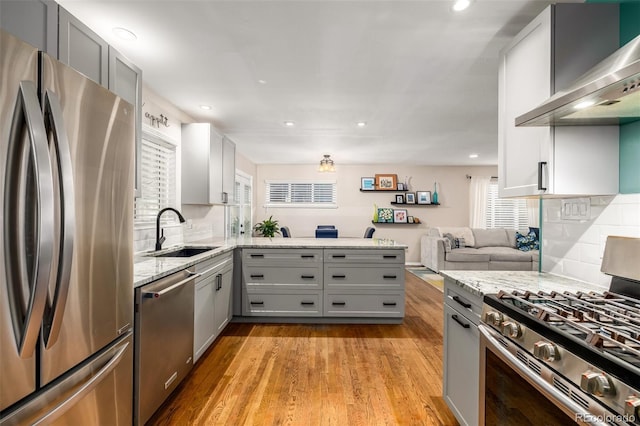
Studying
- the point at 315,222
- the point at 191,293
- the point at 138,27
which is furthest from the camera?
the point at 315,222

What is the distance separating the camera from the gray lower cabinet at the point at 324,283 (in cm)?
353

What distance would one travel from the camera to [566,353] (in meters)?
0.94

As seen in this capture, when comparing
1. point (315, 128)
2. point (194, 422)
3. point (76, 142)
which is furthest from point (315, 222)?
point (76, 142)

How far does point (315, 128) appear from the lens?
174 inches

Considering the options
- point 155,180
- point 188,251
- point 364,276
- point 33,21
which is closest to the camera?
point 33,21

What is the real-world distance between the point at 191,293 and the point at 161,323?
0.45 m

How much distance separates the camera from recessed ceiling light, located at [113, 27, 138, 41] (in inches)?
80.8

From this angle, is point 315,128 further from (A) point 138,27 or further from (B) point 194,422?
(B) point 194,422

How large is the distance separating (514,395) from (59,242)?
5.54 feet

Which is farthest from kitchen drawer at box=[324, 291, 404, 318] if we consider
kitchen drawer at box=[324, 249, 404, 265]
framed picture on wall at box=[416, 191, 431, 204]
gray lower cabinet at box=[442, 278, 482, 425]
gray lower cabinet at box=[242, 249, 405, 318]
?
framed picture on wall at box=[416, 191, 431, 204]

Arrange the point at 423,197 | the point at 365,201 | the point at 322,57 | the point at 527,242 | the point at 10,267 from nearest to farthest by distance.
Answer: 1. the point at 10,267
2. the point at 322,57
3. the point at 527,242
4. the point at 423,197
5. the point at 365,201

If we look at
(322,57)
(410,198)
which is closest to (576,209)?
(322,57)

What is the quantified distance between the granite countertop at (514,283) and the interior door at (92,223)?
5.43ft

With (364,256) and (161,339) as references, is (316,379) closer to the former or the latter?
(161,339)
